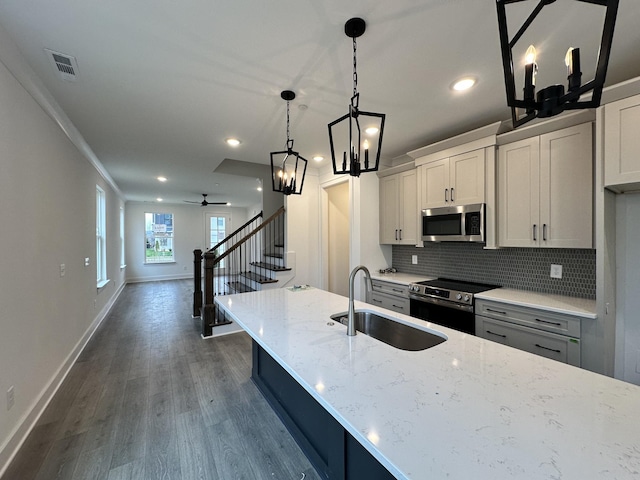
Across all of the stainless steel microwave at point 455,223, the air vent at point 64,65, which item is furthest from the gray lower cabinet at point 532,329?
the air vent at point 64,65

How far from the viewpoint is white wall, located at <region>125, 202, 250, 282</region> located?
827 cm

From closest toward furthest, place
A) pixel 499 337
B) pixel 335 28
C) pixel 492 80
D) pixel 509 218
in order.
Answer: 1. pixel 335 28
2. pixel 492 80
3. pixel 499 337
4. pixel 509 218

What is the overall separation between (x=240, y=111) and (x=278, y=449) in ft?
9.04

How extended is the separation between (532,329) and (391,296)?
145cm

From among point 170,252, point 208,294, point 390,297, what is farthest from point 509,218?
point 170,252

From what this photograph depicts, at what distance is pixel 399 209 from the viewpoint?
364 cm

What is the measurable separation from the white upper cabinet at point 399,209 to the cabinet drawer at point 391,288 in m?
0.60

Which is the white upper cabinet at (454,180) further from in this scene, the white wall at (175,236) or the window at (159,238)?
the window at (159,238)

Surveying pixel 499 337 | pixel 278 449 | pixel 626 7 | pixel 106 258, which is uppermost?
pixel 626 7

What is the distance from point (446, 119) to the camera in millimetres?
2674

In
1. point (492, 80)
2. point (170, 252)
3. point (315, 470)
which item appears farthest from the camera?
point (170, 252)

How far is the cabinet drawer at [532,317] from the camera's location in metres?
2.00

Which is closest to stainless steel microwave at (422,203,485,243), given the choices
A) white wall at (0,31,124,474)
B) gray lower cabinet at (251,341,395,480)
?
gray lower cabinet at (251,341,395,480)

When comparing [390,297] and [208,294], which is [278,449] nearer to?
[390,297]
